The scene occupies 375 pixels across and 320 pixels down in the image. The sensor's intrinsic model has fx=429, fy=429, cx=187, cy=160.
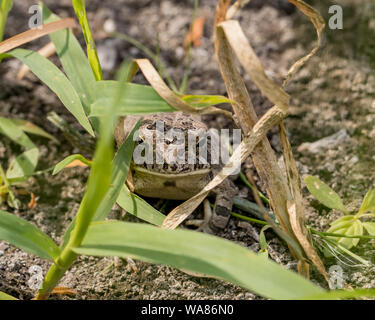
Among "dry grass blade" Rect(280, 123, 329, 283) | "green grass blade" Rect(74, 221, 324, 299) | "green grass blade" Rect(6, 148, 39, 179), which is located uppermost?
"green grass blade" Rect(6, 148, 39, 179)

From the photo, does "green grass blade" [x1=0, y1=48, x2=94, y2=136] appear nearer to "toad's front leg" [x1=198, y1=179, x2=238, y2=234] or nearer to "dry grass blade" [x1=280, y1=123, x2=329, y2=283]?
"toad's front leg" [x1=198, y1=179, x2=238, y2=234]

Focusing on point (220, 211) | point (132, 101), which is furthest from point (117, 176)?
point (220, 211)

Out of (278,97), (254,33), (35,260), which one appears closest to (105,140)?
(278,97)

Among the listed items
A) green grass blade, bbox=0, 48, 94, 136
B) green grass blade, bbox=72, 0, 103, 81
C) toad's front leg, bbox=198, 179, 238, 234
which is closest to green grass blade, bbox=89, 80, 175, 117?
green grass blade, bbox=0, 48, 94, 136

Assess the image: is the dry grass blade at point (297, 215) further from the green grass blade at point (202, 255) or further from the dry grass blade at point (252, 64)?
the green grass blade at point (202, 255)

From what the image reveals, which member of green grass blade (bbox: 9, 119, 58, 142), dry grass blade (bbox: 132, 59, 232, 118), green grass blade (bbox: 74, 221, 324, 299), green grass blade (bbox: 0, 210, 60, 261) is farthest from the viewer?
green grass blade (bbox: 9, 119, 58, 142)

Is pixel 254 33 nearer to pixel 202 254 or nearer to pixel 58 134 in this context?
pixel 58 134

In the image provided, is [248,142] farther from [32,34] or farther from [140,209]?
[32,34]
